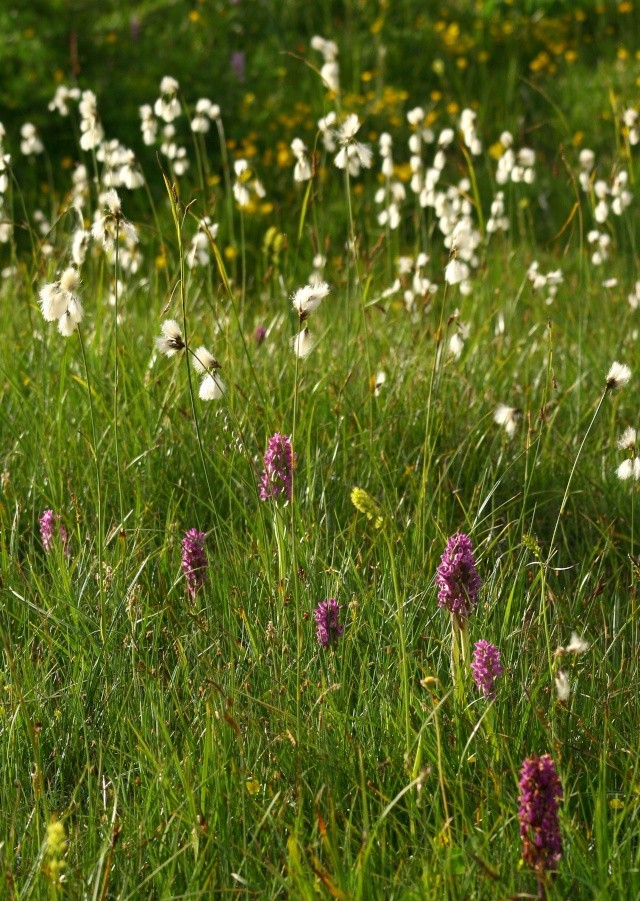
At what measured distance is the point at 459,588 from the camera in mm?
1934

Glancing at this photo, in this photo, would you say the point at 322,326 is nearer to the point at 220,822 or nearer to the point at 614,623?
the point at 614,623

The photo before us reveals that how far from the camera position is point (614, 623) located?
2201mm

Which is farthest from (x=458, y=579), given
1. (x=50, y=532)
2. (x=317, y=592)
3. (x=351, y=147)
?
(x=351, y=147)

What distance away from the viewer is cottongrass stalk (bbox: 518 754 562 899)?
1445 mm

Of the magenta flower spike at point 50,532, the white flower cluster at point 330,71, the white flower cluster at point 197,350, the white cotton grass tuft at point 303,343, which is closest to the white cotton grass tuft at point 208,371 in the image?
the white flower cluster at point 197,350

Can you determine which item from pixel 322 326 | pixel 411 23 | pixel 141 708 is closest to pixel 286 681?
pixel 141 708

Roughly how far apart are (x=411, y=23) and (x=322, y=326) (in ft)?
17.7

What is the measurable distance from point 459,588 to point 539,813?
0.53 meters

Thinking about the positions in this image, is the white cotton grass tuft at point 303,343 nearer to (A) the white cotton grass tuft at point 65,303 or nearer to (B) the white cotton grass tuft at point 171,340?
(B) the white cotton grass tuft at point 171,340

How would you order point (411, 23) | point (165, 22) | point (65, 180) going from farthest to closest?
point (411, 23) < point (165, 22) < point (65, 180)

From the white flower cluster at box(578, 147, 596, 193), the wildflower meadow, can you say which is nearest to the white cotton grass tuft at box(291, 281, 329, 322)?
the wildflower meadow

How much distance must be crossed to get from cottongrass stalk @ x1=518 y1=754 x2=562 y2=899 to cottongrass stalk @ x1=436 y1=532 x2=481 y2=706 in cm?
45

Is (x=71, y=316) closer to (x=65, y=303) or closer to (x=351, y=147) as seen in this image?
(x=65, y=303)

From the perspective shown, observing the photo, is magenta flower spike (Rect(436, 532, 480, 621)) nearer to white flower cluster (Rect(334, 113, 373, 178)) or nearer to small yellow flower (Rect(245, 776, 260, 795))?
small yellow flower (Rect(245, 776, 260, 795))
